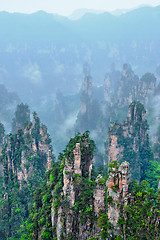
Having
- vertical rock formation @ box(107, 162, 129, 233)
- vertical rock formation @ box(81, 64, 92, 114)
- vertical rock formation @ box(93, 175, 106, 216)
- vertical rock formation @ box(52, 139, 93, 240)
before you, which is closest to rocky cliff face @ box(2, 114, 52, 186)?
vertical rock formation @ box(52, 139, 93, 240)

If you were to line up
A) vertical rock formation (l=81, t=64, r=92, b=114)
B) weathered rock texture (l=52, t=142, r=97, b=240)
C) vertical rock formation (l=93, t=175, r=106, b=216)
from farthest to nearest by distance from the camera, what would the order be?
vertical rock formation (l=81, t=64, r=92, b=114), weathered rock texture (l=52, t=142, r=97, b=240), vertical rock formation (l=93, t=175, r=106, b=216)

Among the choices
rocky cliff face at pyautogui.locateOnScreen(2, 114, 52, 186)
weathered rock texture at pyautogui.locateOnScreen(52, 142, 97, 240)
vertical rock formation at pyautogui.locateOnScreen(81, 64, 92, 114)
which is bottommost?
weathered rock texture at pyautogui.locateOnScreen(52, 142, 97, 240)

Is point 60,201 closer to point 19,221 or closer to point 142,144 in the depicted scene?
point 19,221

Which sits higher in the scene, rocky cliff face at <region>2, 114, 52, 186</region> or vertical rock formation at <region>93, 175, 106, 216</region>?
rocky cliff face at <region>2, 114, 52, 186</region>

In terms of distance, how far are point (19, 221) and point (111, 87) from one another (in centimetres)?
9034

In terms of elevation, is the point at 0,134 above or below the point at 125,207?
above

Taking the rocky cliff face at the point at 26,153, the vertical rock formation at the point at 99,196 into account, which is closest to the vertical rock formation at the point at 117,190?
the vertical rock formation at the point at 99,196

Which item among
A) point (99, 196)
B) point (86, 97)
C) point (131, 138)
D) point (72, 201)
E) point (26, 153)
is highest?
point (86, 97)

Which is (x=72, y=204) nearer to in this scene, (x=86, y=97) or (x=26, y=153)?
(x=26, y=153)

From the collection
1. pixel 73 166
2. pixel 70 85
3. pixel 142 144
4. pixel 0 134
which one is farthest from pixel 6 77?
pixel 73 166

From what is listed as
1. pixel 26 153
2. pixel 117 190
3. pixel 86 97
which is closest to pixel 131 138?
pixel 26 153

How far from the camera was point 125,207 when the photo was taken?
13.6 metres

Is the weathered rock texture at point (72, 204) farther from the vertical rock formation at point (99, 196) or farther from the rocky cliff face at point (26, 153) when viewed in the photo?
the rocky cliff face at point (26, 153)

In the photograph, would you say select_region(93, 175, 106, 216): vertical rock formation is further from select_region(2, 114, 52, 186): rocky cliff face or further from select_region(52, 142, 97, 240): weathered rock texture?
select_region(2, 114, 52, 186): rocky cliff face
